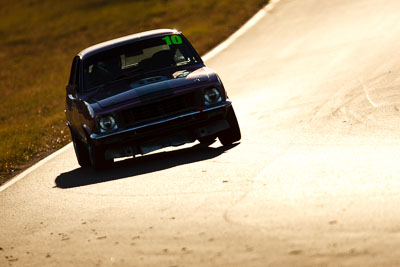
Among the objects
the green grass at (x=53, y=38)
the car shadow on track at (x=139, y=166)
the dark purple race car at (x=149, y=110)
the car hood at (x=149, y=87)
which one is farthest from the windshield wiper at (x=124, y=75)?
the green grass at (x=53, y=38)

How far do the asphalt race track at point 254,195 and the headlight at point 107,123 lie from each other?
21.3 inches

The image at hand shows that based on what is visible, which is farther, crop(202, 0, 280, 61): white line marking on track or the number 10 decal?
crop(202, 0, 280, 61): white line marking on track

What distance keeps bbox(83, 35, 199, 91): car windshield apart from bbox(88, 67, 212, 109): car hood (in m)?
0.34

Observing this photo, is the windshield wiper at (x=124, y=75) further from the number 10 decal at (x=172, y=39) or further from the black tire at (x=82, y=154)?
the black tire at (x=82, y=154)

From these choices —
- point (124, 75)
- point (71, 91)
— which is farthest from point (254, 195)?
point (71, 91)

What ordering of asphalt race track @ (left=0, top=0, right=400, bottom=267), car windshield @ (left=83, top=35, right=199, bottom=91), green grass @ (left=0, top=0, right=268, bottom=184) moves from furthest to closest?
green grass @ (left=0, top=0, right=268, bottom=184) < car windshield @ (left=83, top=35, right=199, bottom=91) < asphalt race track @ (left=0, top=0, right=400, bottom=267)

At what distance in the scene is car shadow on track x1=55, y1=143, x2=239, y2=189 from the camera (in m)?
9.73

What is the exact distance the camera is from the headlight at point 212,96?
9867 millimetres

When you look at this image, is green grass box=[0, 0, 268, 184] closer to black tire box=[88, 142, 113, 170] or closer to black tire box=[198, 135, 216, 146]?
black tire box=[88, 142, 113, 170]

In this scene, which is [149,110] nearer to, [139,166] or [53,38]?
[139,166]

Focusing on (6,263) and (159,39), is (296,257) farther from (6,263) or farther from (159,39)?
(159,39)

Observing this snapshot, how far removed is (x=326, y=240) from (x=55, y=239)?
95.3 inches

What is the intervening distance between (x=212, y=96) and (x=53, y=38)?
26.3 m

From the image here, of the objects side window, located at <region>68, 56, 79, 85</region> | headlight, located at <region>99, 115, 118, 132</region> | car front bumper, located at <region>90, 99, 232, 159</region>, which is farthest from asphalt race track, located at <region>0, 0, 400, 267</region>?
side window, located at <region>68, 56, 79, 85</region>
